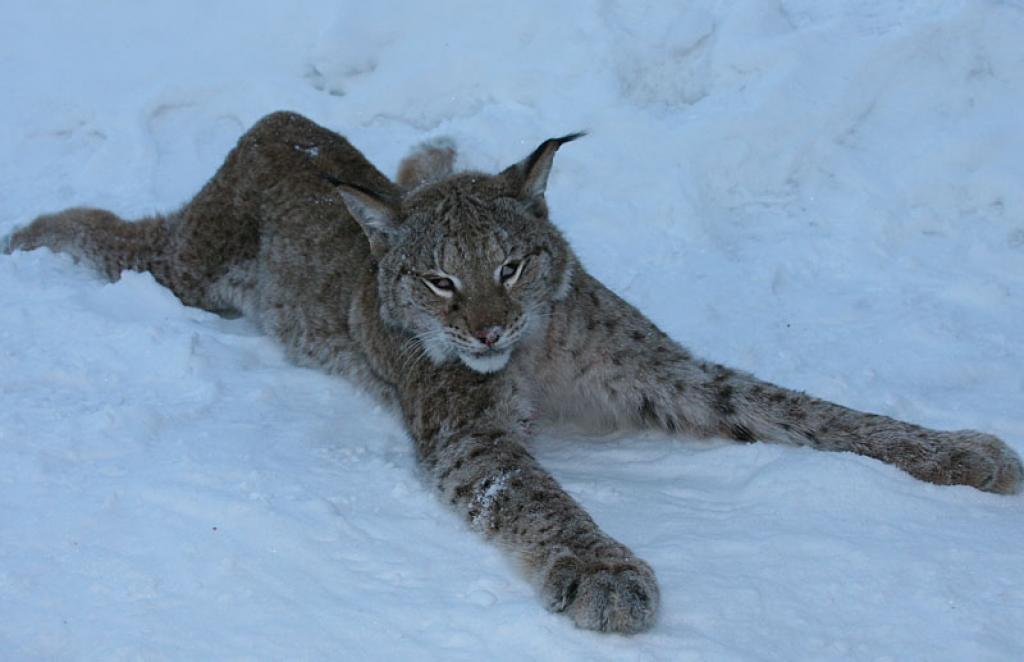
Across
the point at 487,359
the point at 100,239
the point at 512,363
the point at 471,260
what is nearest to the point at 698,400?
the point at 512,363

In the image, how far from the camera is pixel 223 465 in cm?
475

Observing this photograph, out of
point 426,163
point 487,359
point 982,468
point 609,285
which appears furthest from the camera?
point 426,163

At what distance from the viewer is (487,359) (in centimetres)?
520

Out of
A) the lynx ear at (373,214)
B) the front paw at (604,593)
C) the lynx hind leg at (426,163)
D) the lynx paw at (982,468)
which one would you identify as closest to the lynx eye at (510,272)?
the lynx ear at (373,214)

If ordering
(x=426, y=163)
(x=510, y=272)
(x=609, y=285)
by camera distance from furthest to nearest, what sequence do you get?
1. (x=426, y=163)
2. (x=609, y=285)
3. (x=510, y=272)

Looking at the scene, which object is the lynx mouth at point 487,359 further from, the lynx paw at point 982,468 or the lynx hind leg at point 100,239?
the lynx hind leg at point 100,239

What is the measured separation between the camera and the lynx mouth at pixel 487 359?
17.0 ft

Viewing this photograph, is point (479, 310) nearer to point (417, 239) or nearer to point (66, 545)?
point (417, 239)

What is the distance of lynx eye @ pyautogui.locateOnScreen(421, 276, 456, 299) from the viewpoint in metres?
5.30

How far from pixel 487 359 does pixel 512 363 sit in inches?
10.9

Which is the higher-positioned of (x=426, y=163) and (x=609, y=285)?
(x=426, y=163)

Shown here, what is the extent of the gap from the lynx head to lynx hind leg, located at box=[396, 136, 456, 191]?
7.28ft

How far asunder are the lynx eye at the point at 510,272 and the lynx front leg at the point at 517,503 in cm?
44

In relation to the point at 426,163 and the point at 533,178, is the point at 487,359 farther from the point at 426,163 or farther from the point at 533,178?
the point at 426,163
